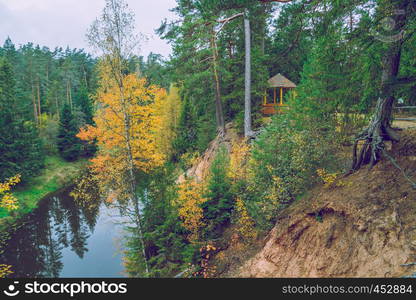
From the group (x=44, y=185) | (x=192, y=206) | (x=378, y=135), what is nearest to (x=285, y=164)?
(x=378, y=135)

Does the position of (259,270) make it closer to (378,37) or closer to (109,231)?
(378,37)

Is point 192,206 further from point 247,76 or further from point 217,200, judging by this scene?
point 247,76

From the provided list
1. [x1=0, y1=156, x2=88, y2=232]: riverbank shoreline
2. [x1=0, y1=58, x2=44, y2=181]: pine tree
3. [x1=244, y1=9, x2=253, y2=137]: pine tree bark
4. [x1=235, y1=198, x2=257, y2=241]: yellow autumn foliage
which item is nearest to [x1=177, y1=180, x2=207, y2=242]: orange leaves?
[x1=235, y1=198, x2=257, y2=241]: yellow autumn foliage

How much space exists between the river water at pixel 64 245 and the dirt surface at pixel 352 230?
8.51 metres

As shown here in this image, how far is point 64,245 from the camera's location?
17828 mm

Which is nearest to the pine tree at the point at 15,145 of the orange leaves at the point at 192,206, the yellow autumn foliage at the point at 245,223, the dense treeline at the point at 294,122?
the dense treeline at the point at 294,122

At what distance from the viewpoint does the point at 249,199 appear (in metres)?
10.1

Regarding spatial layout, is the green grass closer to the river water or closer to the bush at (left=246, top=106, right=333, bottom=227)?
the river water

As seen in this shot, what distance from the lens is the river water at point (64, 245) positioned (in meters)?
15.0

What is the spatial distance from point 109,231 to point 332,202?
17868 mm

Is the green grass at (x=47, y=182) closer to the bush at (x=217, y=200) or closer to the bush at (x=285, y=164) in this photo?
the bush at (x=217, y=200)

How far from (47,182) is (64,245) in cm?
1358

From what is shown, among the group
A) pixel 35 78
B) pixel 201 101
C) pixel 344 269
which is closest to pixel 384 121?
pixel 344 269

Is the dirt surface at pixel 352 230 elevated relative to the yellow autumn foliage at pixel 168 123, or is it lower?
lower
